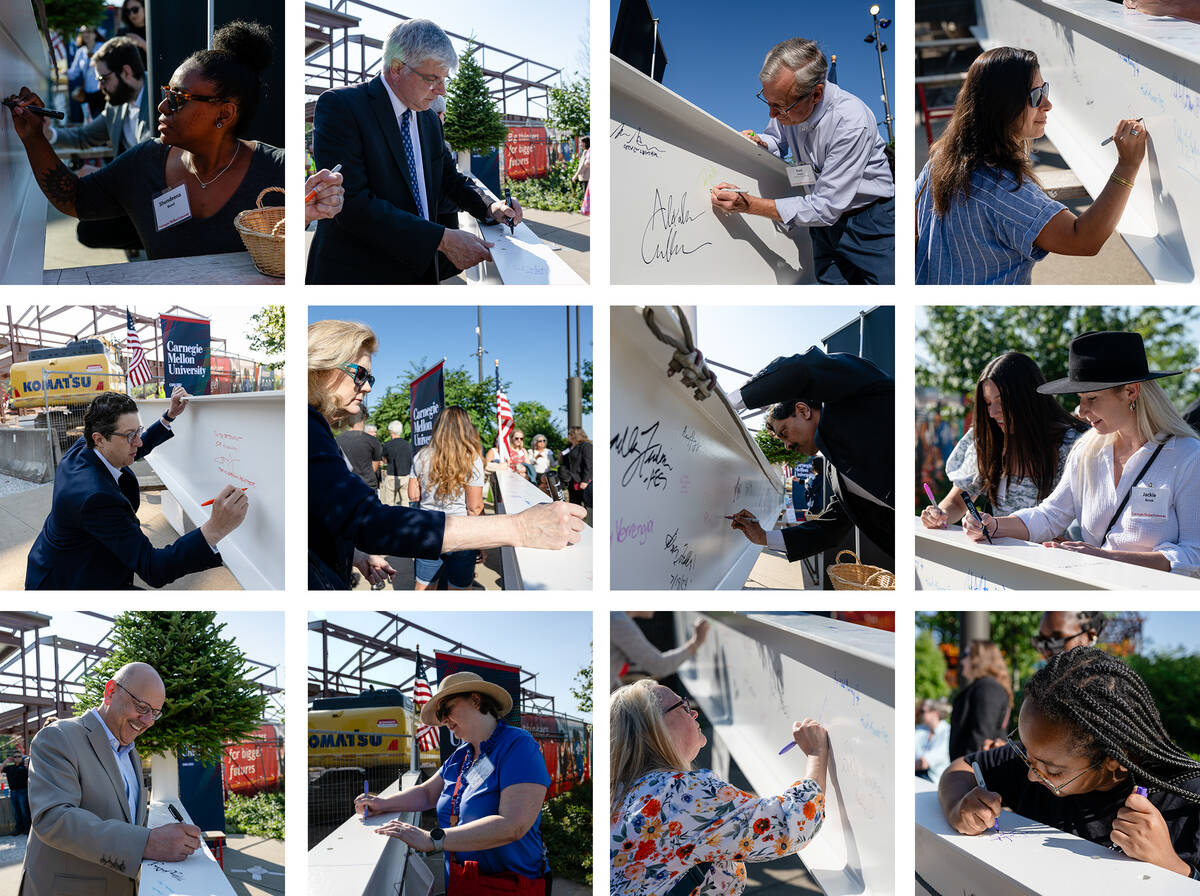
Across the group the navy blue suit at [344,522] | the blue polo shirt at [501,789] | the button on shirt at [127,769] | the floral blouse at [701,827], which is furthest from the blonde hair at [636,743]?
the button on shirt at [127,769]

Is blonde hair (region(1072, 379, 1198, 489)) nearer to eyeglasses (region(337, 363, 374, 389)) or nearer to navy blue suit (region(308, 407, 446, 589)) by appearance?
navy blue suit (region(308, 407, 446, 589))

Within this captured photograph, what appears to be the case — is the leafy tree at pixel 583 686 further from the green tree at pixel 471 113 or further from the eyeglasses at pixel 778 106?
the eyeglasses at pixel 778 106

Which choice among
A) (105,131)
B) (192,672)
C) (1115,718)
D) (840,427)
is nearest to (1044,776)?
(1115,718)

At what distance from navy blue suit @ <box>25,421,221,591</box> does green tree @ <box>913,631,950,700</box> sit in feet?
5.87

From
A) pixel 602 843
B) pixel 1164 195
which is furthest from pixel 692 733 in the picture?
pixel 1164 195

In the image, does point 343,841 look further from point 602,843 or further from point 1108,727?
point 1108,727

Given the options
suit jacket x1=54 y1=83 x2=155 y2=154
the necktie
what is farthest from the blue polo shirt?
suit jacket x1=54 y1=83 x2=155 y2=154

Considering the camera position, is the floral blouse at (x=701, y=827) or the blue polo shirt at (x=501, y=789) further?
the blue polo shirt at (x=501, y=789)

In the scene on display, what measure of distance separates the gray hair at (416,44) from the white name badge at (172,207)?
1.84ft

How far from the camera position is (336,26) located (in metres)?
1.80

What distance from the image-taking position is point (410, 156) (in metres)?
1.81

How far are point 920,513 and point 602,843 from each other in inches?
41.7

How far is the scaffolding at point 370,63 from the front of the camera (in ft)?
5.84

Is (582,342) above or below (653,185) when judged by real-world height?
below
